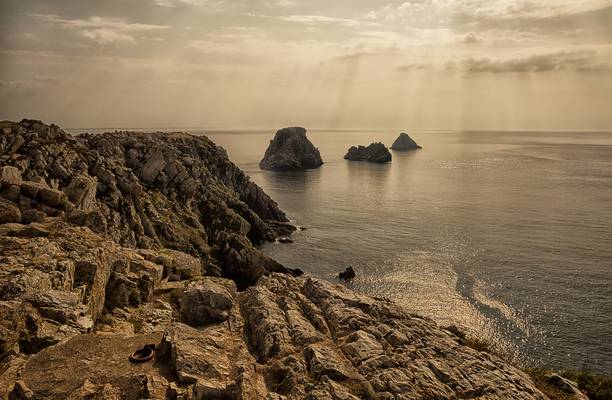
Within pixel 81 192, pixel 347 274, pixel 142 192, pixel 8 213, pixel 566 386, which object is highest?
pixel 81 192

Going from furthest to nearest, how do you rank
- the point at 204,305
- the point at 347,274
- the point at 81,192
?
the point at 347,274 < the point at 81,192 < the point at 204,305

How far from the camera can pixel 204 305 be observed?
23.6 metres

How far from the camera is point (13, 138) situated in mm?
44312

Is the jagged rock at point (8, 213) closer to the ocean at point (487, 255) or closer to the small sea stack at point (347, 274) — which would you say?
the ocean at point (487, 255)

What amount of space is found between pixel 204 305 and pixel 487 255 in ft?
208

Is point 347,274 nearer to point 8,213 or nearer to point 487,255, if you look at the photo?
point 487,255

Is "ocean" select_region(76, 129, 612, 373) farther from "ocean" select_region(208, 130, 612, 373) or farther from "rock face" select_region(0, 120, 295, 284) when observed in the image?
"rock face" select_region(0, 120, 295, 284)

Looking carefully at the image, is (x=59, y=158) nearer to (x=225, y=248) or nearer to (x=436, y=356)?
(x=225, y=248)

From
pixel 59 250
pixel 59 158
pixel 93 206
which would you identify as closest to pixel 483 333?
pixel 59 250

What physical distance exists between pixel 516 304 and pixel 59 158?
63.0m

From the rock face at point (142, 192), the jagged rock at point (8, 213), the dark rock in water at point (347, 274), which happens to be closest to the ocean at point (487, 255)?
the dark rock in water at point (347, 274)

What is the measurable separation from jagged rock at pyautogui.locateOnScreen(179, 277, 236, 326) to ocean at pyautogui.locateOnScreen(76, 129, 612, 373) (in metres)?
35.7

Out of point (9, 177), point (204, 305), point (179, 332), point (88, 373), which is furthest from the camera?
point (9, 177)

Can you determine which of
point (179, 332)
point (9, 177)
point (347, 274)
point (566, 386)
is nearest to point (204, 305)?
point (179, 332)
